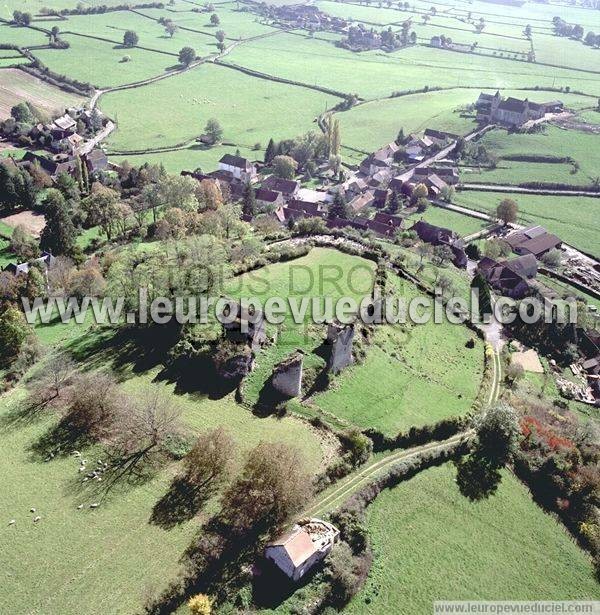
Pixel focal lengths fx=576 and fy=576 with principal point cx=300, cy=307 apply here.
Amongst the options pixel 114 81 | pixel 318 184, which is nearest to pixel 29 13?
pixel 114 81

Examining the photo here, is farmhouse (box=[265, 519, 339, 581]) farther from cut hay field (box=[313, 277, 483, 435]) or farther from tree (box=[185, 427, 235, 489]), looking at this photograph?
cut hay field (box=[313, 277, 483, 435])

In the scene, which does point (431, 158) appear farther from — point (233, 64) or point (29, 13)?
point (29, 13)

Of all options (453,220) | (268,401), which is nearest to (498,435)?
(268,401)

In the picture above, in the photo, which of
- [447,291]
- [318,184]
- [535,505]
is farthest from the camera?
[318,184]

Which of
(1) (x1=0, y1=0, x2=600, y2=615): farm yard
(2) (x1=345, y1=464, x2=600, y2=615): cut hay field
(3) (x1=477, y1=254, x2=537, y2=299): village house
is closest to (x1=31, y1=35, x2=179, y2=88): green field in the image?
(1) (x1=0, y1=0, x2=600, y2=615): farm yard

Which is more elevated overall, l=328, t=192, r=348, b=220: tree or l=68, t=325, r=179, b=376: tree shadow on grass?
l=68, t=325, r=179, b=376: tree shadow on grass

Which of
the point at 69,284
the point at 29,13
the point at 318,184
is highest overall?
the point at 29,13
